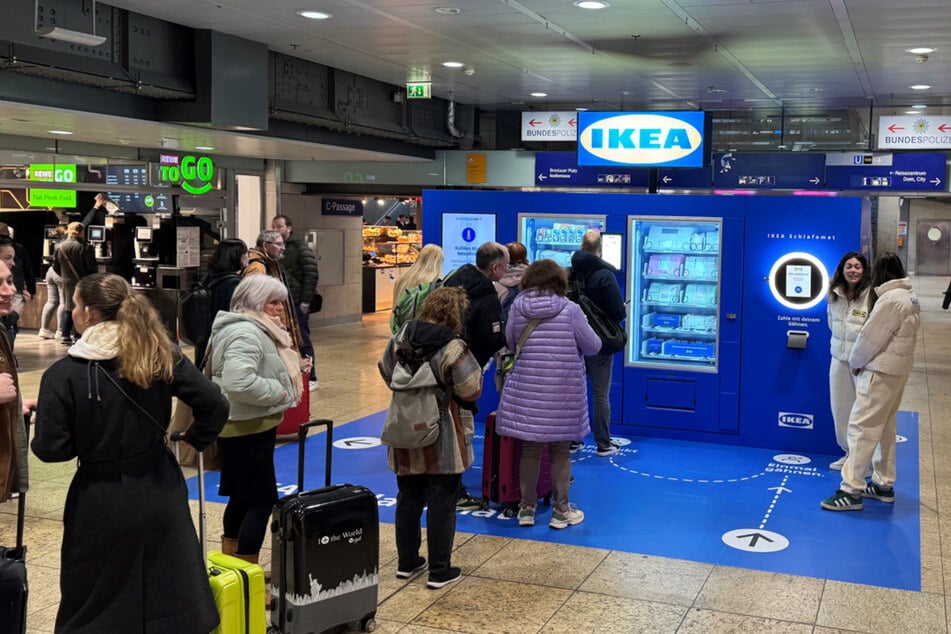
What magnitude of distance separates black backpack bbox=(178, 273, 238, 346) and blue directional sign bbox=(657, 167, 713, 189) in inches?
353

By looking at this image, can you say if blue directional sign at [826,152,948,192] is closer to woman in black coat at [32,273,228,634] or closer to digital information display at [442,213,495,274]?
digital information display at [442,213,495,274]

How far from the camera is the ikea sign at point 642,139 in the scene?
8.14 m

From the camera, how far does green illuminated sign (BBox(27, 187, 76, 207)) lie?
1382 cm

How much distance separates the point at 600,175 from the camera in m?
13.0

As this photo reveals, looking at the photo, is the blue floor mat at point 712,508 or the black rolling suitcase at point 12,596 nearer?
the black rolling suitcase at point 12,596

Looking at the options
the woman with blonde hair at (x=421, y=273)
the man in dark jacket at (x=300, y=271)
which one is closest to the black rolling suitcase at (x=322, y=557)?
the woman with blonde hair at (x=421, y=273)

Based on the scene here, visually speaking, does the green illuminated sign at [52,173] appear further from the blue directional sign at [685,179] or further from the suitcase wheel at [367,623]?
the suitcase wheel at [367,623]

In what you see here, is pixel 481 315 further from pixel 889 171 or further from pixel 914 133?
pixel 889 171

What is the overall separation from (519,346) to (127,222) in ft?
32.3

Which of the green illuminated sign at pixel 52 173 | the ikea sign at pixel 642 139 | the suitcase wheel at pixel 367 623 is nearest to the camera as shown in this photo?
the suitcase wheel at pixel 367 623

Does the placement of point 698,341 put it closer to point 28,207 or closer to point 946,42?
point 946,42

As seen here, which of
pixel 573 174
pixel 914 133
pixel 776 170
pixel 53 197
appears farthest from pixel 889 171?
pixel 53 197

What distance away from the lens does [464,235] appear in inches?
347

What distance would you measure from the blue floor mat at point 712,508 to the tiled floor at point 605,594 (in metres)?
0.13
